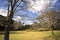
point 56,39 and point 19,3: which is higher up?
point 19,3

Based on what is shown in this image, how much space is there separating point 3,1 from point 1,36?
0.82 meters

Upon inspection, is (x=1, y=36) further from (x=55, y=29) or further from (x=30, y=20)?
(x=55, y=29)

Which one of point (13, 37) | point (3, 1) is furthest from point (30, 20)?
point (3, 1)

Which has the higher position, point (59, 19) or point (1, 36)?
point (59, 19)

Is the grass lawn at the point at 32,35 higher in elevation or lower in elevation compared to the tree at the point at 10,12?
lower

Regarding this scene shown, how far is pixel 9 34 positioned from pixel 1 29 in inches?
9.0

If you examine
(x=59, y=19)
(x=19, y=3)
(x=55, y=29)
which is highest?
(x=19, y=3)

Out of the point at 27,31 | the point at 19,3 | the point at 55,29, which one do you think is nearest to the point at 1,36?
the point at 27,31

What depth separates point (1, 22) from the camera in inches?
143

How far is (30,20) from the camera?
3.66 metres

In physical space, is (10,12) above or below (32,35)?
above

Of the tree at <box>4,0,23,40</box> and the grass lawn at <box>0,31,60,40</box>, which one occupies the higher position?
the tree at <box>4,0,23,40</box>

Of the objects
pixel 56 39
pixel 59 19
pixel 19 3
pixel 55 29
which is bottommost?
pixel 56 39

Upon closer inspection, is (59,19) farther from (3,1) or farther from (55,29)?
(3,1)
